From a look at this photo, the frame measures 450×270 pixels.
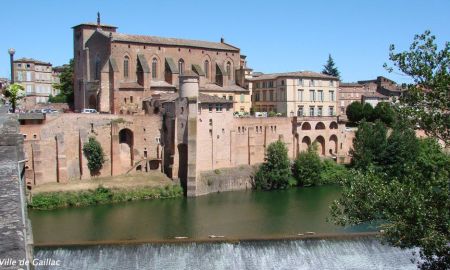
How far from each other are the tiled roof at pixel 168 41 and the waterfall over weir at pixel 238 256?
2874cm

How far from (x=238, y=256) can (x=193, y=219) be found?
9.51 m

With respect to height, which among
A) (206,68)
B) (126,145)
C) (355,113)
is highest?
(206,68)

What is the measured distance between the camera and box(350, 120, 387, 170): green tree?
154ft

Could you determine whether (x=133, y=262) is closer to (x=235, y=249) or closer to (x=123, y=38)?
(x=235, y=249)


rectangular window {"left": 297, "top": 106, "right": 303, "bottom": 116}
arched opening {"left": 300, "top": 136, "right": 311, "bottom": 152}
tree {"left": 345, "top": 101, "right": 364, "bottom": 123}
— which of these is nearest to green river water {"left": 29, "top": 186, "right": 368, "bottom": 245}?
arched opening {"left": 300, "top": 136, "right": 311, "bottom": 152}

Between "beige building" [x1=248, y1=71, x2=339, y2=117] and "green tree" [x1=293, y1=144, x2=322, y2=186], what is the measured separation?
917 cm

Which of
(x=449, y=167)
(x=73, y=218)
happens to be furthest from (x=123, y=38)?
(x=449, y=167)

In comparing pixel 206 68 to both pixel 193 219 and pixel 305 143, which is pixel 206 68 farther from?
pixel 193 219

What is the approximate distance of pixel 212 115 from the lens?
43.6m

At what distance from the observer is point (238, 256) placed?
78.2ft

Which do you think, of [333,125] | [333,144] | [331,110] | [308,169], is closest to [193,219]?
[308,169]

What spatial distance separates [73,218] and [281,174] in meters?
17.9

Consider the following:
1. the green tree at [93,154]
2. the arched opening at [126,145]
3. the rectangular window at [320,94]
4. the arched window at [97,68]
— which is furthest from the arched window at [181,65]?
the green tree at [93,154]

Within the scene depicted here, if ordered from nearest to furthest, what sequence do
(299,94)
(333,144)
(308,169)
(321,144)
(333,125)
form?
1. (308,169)
2. (321,144)
3. (333,144)
4. (333,125)
5. (299,94)
